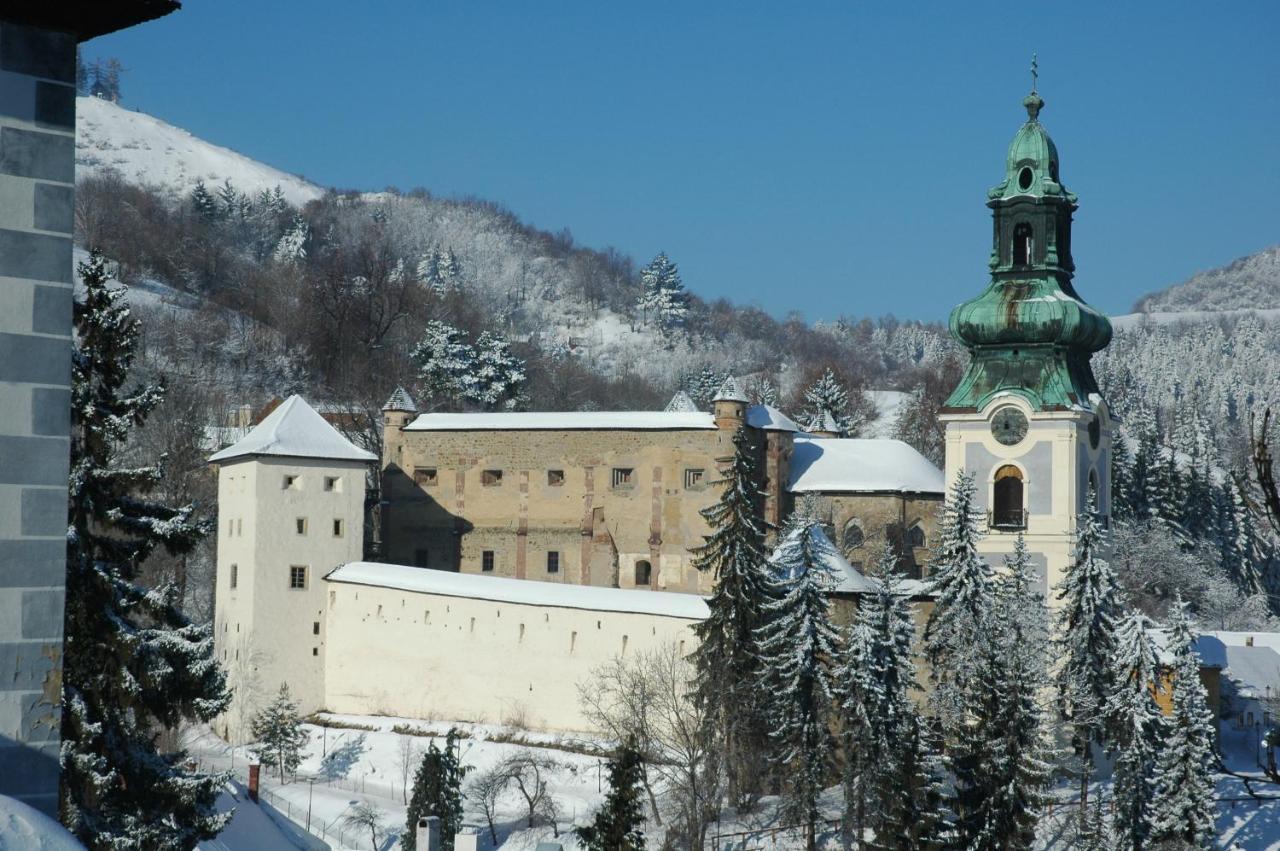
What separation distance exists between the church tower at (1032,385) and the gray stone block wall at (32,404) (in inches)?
1461

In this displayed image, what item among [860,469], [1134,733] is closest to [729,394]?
[860,469]

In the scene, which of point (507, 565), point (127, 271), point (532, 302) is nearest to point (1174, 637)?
point (507, 565)

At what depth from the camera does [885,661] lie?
33.8m

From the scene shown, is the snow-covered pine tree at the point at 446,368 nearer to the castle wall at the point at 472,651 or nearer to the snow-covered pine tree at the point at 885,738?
the castle wall at the point at 472,651

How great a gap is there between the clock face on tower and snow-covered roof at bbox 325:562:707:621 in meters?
9.31

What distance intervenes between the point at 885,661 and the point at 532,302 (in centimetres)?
12180

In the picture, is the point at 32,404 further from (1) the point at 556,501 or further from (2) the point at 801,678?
(1) the point at 556,501

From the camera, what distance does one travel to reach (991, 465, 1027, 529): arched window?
4431cm

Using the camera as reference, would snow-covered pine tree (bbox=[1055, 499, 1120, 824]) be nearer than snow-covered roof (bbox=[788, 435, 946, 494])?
Yes

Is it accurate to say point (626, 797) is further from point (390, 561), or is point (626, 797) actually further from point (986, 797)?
point (390, 561)

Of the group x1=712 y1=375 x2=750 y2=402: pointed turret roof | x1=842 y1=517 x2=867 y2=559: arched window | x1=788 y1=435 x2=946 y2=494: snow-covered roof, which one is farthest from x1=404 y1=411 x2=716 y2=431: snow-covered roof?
x1=842 y1=517 x2=867 y2=559: arched window

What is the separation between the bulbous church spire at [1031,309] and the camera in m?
44.9

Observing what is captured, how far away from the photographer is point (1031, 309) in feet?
148

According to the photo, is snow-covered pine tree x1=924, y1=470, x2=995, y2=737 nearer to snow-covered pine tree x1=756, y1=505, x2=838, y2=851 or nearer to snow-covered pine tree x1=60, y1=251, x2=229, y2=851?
snow-covered pine tree x1=756, y1=505, x2=838, y2=851
